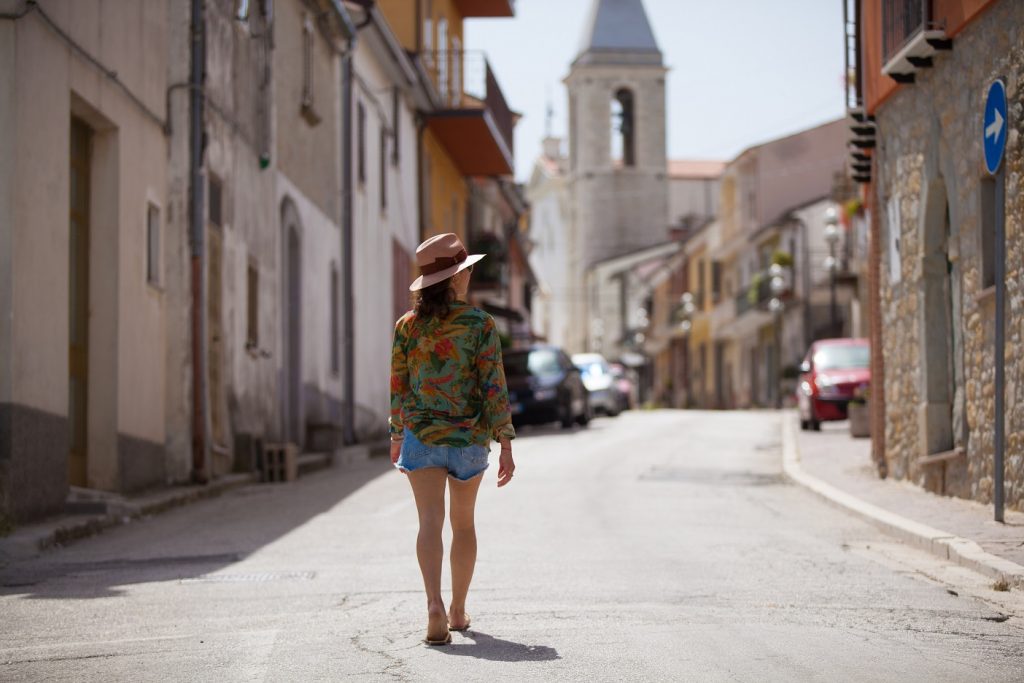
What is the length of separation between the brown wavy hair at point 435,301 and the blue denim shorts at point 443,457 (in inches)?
19.7

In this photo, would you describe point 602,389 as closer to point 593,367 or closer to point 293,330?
point 593,367

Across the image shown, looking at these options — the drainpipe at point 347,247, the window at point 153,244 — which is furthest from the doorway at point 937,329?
the drainpipe at point 347,247

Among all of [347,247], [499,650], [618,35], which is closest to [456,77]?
[347,247]

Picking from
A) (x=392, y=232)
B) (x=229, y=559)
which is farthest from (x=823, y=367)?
(x=229, y=559)

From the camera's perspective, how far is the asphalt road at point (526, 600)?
5926 mm

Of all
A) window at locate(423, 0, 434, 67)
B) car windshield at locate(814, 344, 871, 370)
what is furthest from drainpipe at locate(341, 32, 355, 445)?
car windshield at locate(814, 344, 871, 370)

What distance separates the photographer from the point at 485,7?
1501 inches

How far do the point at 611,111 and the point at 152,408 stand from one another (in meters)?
78.3

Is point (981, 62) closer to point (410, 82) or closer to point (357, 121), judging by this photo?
point (357, 121)

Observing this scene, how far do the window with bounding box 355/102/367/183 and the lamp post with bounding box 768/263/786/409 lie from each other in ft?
63.4

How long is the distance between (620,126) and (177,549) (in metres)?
83.7

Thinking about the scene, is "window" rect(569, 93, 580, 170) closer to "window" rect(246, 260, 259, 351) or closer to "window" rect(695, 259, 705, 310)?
"window" rect(695, 259, 705, 310)

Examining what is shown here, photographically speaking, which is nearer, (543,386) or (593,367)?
(543,386)

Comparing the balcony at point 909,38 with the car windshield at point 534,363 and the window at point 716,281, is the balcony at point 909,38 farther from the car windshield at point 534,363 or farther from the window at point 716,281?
the window at point 716,281
